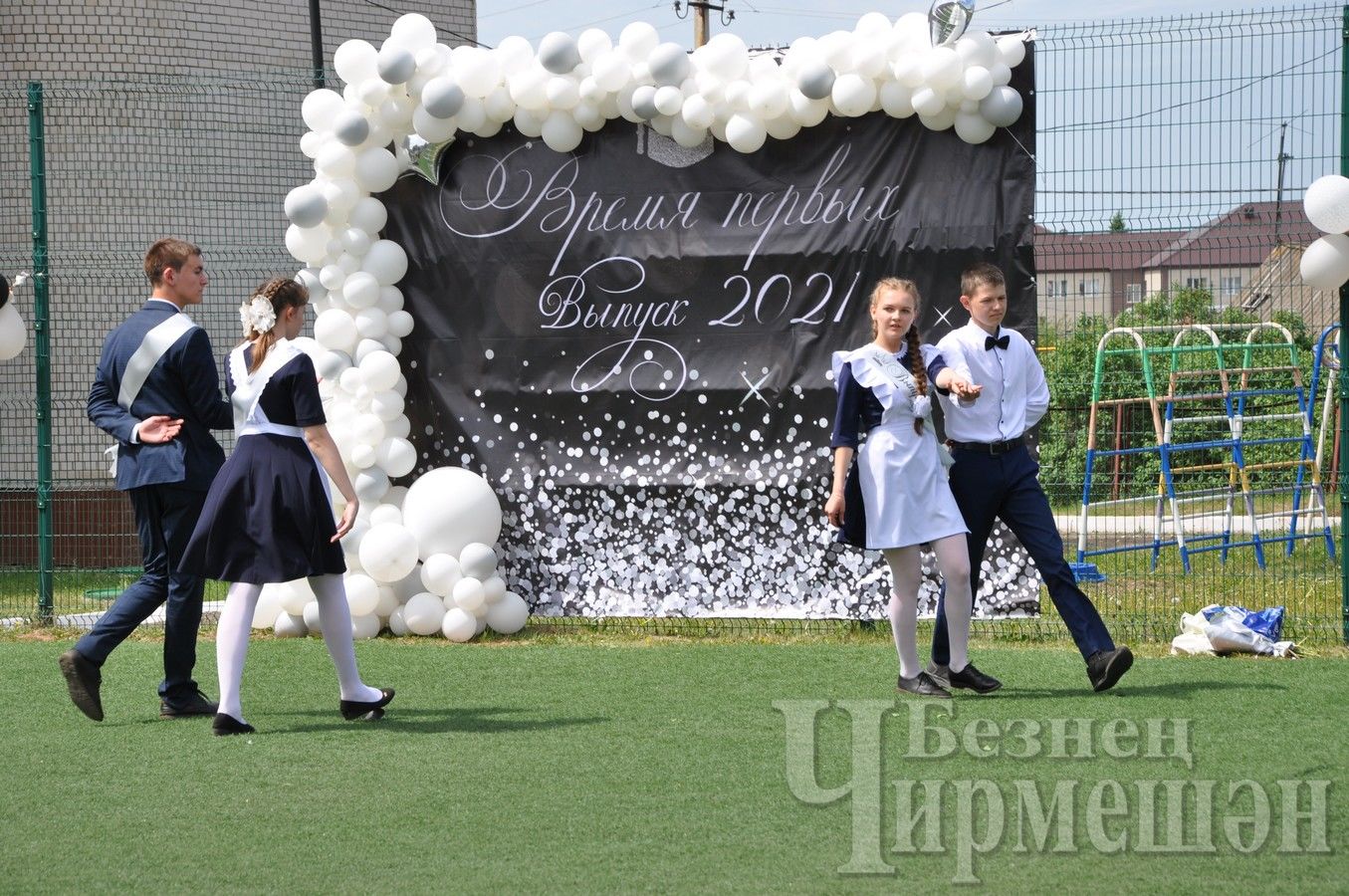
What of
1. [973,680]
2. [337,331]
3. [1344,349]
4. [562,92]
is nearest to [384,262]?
[337,331]

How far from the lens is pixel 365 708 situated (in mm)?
5422

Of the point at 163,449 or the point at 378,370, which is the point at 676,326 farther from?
the point at 163,449

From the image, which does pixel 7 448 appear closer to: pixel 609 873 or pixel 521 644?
pixel 521 644

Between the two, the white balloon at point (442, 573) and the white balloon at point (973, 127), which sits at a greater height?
the white balloon at point (973, 127)

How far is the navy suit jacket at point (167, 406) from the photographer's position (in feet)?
17.9

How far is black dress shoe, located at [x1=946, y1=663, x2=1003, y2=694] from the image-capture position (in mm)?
5645

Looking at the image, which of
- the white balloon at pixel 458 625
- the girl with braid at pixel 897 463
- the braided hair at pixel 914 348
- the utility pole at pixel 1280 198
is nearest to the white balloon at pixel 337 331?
the white balloon at pixel 458 625

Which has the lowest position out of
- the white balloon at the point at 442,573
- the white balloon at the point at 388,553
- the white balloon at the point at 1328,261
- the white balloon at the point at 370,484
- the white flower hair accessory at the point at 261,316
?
the white balloon at the point at 442,573

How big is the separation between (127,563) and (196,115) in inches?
113

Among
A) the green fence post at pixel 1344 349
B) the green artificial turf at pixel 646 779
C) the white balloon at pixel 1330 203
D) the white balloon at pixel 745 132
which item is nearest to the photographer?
the green artificial turf at pixel 646 779

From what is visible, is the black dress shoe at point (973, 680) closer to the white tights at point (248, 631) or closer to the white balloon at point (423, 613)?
the white tights at point (248, 631)

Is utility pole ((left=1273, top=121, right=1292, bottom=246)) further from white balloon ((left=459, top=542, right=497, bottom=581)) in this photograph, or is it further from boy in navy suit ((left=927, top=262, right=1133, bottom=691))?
white balloon ((left=459, top=542, right=497, bottom=581))

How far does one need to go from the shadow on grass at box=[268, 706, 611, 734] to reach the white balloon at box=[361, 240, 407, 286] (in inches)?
114

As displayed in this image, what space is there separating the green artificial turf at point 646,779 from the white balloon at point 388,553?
855 mm
